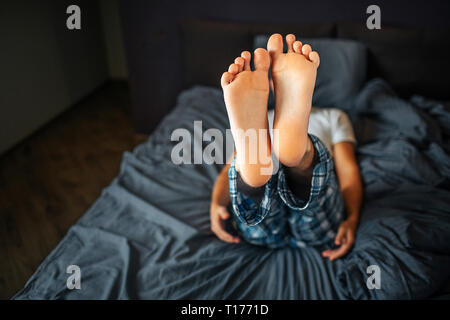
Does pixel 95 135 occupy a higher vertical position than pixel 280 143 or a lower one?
lower

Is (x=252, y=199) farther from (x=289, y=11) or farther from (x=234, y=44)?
(x=289, y=11)

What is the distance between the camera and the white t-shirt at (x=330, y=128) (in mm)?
1225

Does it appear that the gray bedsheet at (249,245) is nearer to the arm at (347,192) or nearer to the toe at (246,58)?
the arm at (347,192)

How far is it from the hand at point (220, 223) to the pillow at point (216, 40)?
3.22 feet

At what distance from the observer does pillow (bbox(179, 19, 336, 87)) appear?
174 centimetres

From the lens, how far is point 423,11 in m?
1.69

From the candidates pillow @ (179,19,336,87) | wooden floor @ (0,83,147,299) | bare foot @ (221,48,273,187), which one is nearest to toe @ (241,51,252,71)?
bare foot @ (221,48,273,187)

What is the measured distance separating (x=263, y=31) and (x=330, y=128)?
2.38 feet

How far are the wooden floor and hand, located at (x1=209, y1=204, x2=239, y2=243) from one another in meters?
0.82

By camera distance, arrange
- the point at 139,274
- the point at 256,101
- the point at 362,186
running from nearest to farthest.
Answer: the point at 256,101, the point at 139,274, the point at 362,186

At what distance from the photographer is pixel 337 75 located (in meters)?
1.55

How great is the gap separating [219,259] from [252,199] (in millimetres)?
231

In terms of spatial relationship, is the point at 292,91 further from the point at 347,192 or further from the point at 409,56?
the point at 409,56
